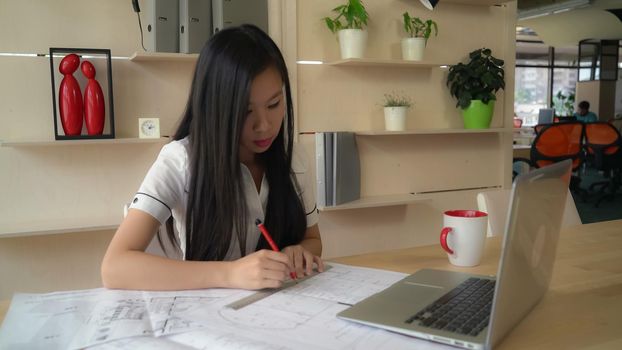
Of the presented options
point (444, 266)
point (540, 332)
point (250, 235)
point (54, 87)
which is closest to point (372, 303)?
point (540, 332)

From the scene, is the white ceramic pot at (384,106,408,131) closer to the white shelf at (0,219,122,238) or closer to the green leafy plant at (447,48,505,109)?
the green leafy plant at (447,48,505,109)

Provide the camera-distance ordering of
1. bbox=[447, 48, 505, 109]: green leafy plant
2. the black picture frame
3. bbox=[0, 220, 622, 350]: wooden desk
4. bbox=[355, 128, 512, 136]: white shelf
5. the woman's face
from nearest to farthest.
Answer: bbox=[0, 220, 622, 350]: wooden desk, the woman's face, the black picture frame, bbox=[355, 128, 512, 136]: white shelf, bbox=[447, 48, 505, 109]: green leafy plant

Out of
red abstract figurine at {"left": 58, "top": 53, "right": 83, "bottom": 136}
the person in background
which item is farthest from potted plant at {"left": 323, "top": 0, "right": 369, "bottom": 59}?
the person in background

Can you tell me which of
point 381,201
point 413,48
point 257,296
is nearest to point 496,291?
point 257,296

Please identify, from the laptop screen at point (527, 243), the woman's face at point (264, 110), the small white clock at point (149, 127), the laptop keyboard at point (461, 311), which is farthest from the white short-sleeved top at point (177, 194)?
the small white clock at point (149, 127)

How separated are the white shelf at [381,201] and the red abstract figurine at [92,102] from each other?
3.71ft

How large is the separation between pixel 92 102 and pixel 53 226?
0.56 m

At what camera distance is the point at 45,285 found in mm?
2402

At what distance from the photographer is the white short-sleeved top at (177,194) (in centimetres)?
113

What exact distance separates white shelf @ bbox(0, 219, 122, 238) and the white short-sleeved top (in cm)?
107

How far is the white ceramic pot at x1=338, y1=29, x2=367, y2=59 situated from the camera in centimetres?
271

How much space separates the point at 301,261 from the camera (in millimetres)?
1082

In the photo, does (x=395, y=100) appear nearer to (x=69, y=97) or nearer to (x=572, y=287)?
(x=69, y=97)

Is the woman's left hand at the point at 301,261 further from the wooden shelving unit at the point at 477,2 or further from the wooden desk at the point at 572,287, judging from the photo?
the wooden shelving unit at the point at 477,2
